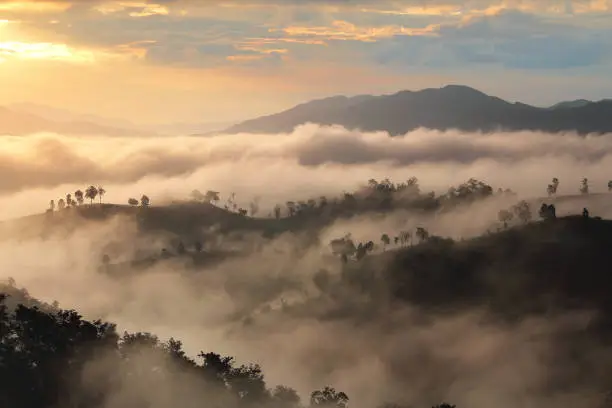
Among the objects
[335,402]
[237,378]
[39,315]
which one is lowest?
[335,402]

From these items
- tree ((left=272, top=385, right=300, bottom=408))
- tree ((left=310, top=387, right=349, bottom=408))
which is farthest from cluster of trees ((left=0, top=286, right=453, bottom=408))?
tree ((left=310, top=387, right=349, bottom=408))

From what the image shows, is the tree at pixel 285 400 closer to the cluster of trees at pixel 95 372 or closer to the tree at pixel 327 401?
the cluster of trees at pixel 95 372

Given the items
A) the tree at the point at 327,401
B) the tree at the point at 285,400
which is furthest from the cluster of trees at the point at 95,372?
the tree at the point at 327,401

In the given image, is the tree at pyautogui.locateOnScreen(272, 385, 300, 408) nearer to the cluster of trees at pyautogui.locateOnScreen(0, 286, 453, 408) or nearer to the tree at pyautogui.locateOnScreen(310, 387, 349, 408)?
the cluster of trees at pyautogui.locateOnScreen(0, 286, 453, 408)

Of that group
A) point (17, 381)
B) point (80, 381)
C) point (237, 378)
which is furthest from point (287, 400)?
point (17, 381)

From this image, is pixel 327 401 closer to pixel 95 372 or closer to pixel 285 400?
pixel 285 400

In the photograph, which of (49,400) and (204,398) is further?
(204,398)

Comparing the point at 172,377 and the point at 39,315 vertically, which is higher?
the point at 39,315

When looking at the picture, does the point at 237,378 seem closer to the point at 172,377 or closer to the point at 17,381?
the point at 172,377
